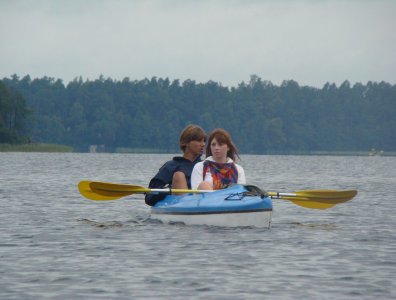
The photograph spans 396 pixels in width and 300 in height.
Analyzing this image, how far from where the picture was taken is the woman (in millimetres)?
17125

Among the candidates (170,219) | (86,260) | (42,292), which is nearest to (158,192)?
(170,219)

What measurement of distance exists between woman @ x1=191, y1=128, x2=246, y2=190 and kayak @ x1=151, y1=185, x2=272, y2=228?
34 centimetres

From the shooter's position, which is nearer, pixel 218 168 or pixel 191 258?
pixel 191 258

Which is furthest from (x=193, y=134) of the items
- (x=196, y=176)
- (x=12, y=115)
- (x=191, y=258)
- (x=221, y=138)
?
(x=12, y=115)

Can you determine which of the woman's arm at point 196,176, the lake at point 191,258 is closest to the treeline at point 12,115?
the lake at point 191,258

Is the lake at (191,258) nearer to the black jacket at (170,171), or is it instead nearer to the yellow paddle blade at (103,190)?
the yellow paddle blade at (103,190)

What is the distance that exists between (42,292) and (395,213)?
556 inches

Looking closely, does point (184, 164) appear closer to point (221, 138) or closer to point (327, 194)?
point (221, 138)

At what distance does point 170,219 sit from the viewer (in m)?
18.0

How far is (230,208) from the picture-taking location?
1680 centimetres

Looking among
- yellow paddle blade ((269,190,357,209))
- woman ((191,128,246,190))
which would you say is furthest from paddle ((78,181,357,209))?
woman ((191,128,246,190))

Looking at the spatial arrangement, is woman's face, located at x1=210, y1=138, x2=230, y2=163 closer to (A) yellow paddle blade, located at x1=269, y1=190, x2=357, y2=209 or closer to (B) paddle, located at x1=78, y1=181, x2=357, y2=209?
(B) paddle, located at x1=78, y1=181, x2=357, y2=209

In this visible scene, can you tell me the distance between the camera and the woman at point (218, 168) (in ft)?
56.2

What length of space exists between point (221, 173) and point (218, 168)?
13 cm
